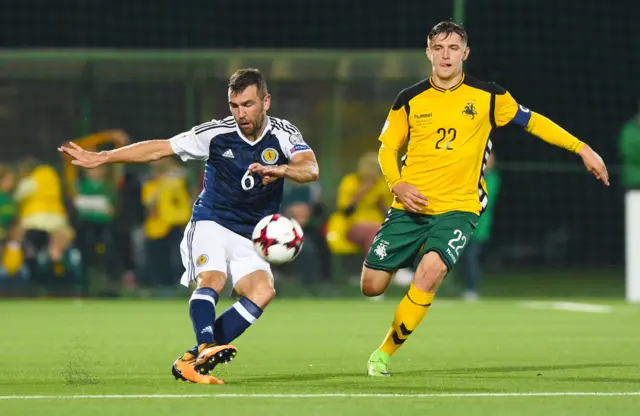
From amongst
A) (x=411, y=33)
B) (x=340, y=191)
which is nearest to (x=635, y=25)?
(x=411, y=33)

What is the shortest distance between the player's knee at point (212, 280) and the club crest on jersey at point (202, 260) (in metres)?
0.06

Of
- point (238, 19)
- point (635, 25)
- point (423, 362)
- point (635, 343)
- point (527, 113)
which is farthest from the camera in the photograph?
point (238, 19)

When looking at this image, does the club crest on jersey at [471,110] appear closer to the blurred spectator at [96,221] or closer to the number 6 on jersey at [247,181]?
the number 6 on jersey at [247,181]

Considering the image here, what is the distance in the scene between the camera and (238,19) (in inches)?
1133

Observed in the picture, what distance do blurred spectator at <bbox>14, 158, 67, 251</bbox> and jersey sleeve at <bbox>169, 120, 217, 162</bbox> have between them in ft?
34.7

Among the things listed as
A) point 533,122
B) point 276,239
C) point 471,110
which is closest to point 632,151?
point 533,122

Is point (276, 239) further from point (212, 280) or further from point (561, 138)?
point (561, 138)

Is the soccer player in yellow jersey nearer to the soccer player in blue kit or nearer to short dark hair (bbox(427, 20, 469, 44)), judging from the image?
short dark hair (bbox(427, 20, 469, 44))

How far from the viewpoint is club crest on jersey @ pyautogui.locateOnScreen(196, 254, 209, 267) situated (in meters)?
8.42

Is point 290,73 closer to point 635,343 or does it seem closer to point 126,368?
point 635,343

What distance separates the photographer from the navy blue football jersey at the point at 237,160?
8.45 metres

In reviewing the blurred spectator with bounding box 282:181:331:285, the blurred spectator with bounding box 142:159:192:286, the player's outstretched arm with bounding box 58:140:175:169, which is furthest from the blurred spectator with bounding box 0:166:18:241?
the player's outstretched arm with bounding box 58:140:175:169

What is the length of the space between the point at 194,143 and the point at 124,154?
0.42 metres

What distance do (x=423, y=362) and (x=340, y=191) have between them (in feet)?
31.5
